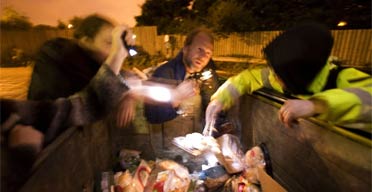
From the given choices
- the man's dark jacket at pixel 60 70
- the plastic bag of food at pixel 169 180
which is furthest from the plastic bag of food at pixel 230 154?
the man's dark jacket at pixel 60 70

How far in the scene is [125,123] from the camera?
2.33 metres

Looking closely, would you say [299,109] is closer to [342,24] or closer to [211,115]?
[211,115]

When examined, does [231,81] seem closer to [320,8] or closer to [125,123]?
[125,123]

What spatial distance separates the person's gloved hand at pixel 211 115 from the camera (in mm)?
2033

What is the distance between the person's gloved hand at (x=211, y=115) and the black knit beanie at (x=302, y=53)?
67 centimetres

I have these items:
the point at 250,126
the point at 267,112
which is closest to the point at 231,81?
the point at 267,112

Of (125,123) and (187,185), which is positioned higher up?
(125,123)

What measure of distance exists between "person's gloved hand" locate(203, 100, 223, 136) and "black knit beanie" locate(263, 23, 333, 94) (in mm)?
666

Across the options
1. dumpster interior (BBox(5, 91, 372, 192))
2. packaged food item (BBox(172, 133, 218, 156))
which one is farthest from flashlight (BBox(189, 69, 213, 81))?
packaged food item (BBox(172, 133, 218, 156))

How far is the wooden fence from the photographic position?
1781mm

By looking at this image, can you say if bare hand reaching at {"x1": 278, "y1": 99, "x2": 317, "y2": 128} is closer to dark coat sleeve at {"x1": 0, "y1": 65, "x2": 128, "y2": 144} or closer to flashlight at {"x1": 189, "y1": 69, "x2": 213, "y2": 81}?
dark coat sleeve at {"x1": 0, "y1": 65, "x2": 128, "y2": 144}

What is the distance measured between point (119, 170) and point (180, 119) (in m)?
0.73

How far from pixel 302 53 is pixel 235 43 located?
621 cm

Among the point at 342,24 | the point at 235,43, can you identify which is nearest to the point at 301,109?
the point at 235,43
